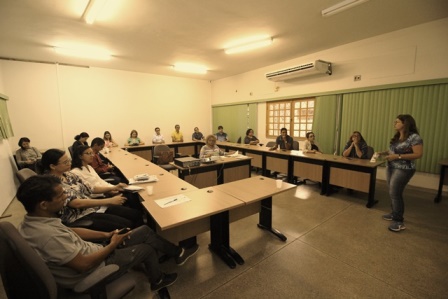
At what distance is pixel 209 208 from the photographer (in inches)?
70.1

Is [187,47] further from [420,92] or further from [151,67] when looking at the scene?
[420,92]

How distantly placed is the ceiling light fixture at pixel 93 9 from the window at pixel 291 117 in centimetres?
496

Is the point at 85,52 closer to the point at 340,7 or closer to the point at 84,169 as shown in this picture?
the point at 84,169

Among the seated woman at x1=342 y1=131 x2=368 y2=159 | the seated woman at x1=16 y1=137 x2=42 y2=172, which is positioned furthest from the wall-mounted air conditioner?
the seated woman at x1=16 y1=137 x2=42 y2=172

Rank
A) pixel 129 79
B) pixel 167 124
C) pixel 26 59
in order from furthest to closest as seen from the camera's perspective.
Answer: pixel 167 124, pixel 129 79, pixel 26 59

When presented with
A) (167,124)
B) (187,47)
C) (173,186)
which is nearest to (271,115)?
(187,47)

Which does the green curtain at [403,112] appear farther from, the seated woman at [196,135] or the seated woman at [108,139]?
the seated woman at [108,139]

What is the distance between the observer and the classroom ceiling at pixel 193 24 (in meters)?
2.93

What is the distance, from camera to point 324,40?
440 cm

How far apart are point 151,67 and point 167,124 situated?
2176 millimetres

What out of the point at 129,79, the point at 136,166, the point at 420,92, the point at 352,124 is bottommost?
the point at 136,166

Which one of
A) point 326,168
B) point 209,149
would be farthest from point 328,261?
point 209,149

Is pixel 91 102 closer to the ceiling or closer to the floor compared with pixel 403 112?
closer to the ceiling

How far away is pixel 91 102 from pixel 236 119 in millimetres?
4883
